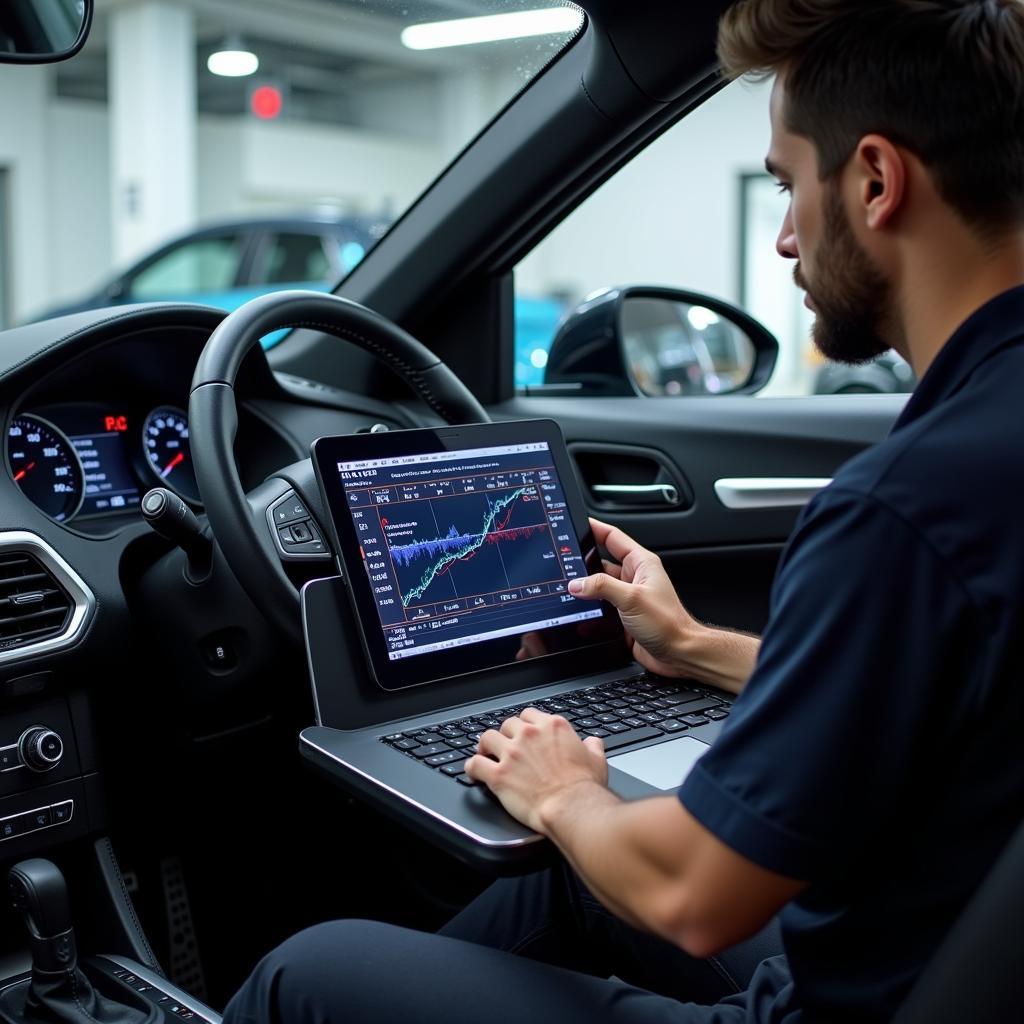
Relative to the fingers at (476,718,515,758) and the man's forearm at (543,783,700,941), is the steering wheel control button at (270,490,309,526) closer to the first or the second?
the fingers at (476,718,515,758)

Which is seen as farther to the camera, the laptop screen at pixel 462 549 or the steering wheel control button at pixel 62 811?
the steering wheel control button at pixel 62 811

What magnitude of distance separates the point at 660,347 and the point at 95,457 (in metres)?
1.15

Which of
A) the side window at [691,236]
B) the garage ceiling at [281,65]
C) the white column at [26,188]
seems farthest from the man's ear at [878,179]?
the white column at [26,188]

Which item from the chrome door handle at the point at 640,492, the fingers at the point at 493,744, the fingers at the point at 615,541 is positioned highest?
the fingers at the point at 615,541

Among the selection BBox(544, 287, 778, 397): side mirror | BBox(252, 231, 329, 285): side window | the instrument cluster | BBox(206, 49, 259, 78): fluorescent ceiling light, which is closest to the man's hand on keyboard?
the instrument cluster

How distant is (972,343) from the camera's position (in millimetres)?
886

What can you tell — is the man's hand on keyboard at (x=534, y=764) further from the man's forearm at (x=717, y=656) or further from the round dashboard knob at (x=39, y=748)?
the round dashboard knob at (x=39, y=748)

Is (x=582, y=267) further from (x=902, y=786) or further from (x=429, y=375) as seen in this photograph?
(x=902, y=786)

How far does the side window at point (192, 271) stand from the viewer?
324 inches

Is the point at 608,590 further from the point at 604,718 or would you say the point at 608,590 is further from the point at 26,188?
the point at 26,188

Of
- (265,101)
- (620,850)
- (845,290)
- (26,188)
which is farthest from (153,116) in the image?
(620,850)

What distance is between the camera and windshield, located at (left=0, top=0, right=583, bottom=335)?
8211 mm

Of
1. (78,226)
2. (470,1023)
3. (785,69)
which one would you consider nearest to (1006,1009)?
(470,1023)

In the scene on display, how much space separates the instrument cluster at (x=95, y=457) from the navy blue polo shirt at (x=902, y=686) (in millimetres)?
1268
